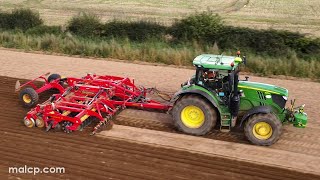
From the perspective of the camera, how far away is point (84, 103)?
10.3 meters

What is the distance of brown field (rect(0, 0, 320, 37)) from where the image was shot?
26.3m

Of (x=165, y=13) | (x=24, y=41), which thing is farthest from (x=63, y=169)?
(x=165, y=13)

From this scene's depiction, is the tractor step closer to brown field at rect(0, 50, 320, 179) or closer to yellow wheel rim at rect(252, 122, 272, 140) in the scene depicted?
brown field at rect(0, 50, 320, 179)

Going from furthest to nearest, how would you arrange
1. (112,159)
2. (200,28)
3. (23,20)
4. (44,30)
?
1. (23,20)
2. (44,30)
3. (200,28)
4. (112,159)

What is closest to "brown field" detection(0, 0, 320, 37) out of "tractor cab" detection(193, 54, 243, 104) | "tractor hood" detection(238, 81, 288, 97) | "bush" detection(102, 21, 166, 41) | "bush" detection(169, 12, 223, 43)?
"bush" detection(102, 21, 166, 41)

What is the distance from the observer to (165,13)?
29578 mm

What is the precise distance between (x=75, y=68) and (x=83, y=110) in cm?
624

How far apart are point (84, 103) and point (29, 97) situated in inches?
69.0

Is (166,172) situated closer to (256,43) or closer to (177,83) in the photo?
(177,83)

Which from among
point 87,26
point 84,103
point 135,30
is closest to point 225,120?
point 84,103

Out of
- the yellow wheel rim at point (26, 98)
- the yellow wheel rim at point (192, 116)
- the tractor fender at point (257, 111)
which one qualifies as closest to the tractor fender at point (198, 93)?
the yellow wheel rim at point (192, 116)

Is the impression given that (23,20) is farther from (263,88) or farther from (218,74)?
(263,88)

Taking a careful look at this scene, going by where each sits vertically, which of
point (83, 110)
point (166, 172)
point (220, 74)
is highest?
point (220, 74)

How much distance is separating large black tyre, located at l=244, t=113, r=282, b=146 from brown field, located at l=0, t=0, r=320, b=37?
16.1 metres
